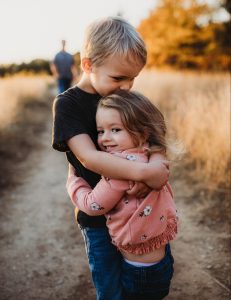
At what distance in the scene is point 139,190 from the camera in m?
1.42

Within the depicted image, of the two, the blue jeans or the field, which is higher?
the blue jeans

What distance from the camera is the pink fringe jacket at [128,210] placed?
4.63 ft

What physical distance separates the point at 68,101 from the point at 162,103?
683 centimetres

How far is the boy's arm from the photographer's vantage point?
1.39 meters

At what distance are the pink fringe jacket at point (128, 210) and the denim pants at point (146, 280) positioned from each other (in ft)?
0.29

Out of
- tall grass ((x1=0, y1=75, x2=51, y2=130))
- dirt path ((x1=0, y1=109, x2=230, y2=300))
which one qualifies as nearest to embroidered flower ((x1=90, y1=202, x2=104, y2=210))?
dirt path ((x1=0, y1=109, x2=230, y2=300))

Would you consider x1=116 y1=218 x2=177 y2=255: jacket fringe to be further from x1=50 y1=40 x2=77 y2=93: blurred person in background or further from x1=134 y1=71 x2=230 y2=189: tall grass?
x1=50 y1=40 x2=77 y2=93: blurred person in background

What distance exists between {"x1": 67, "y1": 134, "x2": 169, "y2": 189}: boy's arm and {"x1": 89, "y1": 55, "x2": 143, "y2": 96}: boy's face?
0.74 feet

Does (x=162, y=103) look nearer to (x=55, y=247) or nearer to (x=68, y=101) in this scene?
(x=55, y=247)

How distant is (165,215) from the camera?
149 centimetres

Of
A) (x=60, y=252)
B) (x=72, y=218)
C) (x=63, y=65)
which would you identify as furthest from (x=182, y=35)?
(x=60, y=252)

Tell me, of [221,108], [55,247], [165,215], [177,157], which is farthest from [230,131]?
[165,215]

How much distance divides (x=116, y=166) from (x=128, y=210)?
7.2 inches

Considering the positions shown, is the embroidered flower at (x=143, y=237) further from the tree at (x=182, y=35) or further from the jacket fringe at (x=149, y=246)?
the tree at (x=182, y=35)
